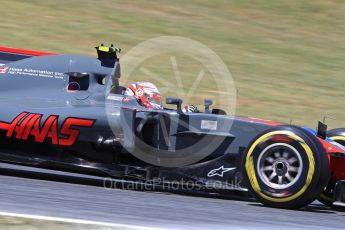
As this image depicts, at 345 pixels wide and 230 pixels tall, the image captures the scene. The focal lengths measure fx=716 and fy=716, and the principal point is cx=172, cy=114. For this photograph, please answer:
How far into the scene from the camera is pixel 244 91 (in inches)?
601

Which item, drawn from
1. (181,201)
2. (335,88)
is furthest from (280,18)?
(181,201)

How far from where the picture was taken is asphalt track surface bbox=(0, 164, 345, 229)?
530cm

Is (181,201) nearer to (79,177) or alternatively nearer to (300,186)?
(300,186)

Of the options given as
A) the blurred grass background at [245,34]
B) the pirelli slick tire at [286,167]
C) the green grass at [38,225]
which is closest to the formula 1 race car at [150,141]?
the pirelli slick tire at [286,167]

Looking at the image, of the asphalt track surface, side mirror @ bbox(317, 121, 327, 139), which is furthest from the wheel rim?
side mirror @ bbox(317, 121, 327, 139)

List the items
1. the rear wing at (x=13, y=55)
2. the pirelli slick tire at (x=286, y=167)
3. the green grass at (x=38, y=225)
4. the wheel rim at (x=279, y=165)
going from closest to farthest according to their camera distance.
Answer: the green grass at (x=38, y=225)
the pirelli slick tire at (x=286, y=167)
the wheel rim at (x=279, y=165)
the rear wing at (x=13, y=55)

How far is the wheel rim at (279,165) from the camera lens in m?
6.36

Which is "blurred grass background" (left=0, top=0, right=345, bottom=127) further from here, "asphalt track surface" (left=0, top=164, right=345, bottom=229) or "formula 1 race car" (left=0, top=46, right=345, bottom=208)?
"asphalt track surface" (left=0, top=164, right=345, bottom=229)

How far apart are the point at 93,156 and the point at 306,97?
28.3 feet

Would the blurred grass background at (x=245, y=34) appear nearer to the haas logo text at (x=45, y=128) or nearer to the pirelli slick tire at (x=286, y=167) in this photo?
the haas logo text at (x=45, y=128)

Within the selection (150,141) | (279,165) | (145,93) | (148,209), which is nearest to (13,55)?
(145,93)

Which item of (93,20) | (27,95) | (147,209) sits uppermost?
(93,20)

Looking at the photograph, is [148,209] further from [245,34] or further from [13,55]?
[245,34]

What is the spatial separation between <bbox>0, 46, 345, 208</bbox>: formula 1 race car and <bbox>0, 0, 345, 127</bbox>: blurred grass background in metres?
6.49
